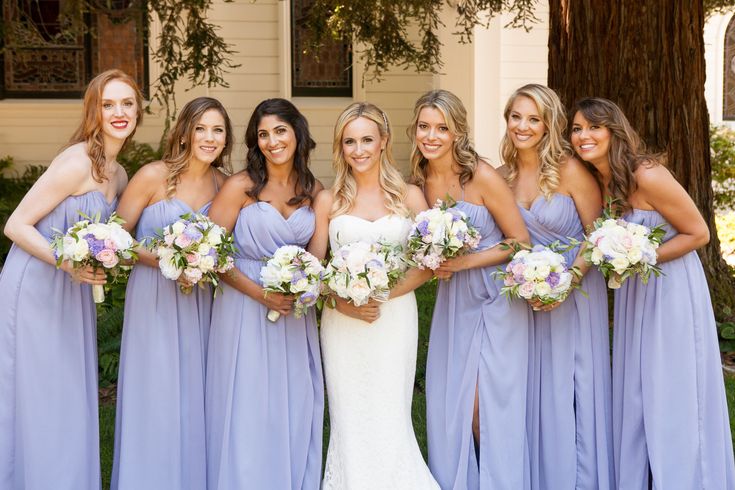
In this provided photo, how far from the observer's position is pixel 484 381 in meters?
5.53

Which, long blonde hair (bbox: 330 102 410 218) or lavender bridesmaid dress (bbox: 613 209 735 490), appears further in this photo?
long blonde hair (bbox: 330 102 410 218)

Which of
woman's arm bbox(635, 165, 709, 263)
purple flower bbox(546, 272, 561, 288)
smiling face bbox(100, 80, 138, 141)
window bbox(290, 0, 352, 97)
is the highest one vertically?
window bbox(290, 0, 352, 97)

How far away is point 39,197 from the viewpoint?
17.4ft

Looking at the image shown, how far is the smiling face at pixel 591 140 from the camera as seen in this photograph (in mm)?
5488

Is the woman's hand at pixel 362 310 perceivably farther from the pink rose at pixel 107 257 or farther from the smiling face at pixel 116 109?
the smiling face at pixel 116 109

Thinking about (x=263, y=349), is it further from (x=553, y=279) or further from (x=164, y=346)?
(x=553, y=279)

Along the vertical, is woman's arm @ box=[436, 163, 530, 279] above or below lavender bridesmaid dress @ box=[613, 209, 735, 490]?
above

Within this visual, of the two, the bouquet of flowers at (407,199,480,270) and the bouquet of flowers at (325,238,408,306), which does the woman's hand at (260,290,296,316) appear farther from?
the bouquet of flowers at (407,199,480,270)

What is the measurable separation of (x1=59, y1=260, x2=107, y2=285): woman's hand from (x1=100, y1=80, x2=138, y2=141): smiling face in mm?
777

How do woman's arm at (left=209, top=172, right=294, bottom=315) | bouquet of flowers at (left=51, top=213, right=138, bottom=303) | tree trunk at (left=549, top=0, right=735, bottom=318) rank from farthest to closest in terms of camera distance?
tree trunk at (left=549, top=0, right=735, bottom=318) → woman's arm at (left=209, top=172, right=294, bottom=315) → bouquet of flowers at (left=51, top=213, right=138, bottom=303)

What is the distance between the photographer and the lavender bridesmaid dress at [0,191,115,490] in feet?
17.5

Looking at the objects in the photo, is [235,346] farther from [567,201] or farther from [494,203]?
[567,201]

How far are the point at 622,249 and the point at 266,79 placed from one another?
10463mm

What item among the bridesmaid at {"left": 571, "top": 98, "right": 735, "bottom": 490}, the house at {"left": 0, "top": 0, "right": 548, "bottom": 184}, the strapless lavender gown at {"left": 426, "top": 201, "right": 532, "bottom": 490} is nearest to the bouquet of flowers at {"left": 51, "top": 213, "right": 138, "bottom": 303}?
the strapless lavender gown at {"left": 426, "top": 201, "right": 532, "bottom": 490}
